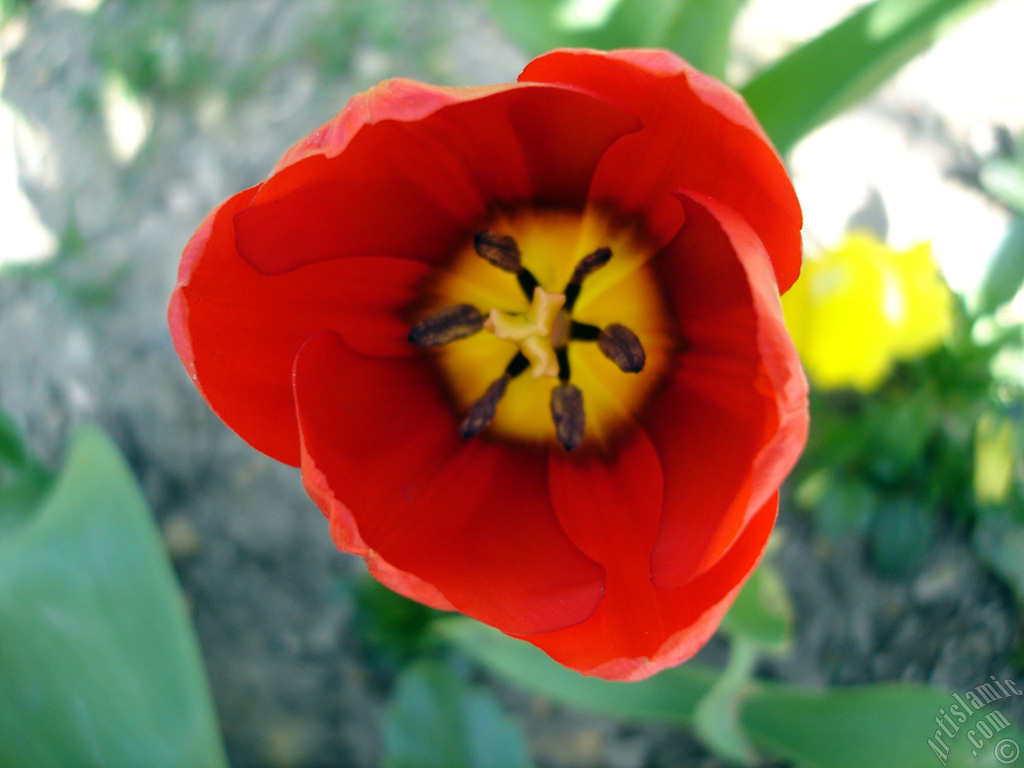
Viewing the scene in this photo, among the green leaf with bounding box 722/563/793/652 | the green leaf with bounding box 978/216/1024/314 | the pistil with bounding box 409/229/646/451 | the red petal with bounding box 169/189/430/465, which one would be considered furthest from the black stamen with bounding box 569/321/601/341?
the green leaf with bounding box 978/216/1024/314

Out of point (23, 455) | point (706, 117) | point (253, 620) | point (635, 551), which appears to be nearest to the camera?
point (706, 117)

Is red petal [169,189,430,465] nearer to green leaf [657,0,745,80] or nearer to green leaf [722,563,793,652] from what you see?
green leaf [657,0,745,80]

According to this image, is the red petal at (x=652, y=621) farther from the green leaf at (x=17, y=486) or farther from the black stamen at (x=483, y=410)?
the green leaf at (x=17, y=486)

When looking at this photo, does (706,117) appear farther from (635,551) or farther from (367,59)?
(367,59)

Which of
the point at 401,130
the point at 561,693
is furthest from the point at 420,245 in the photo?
the point at 561,693

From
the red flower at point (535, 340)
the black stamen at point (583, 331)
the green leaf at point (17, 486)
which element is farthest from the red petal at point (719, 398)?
the green leaf at point (17, 486)

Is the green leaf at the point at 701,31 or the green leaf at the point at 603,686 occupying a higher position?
the green leaf at the point at 701,31
